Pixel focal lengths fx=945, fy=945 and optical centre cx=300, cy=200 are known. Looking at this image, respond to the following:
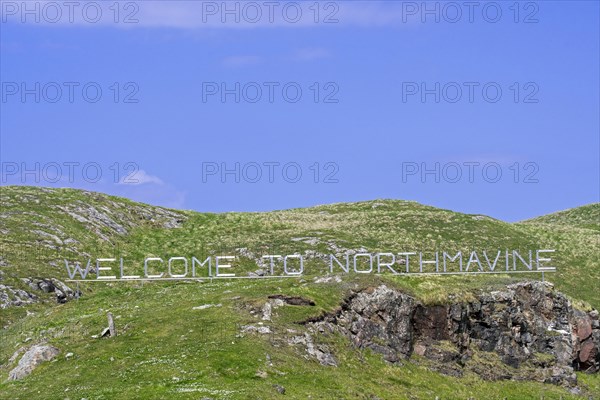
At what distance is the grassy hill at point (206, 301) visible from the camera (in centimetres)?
6009

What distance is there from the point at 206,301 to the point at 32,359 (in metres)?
15.0

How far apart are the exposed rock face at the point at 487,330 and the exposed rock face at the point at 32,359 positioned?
1887 cm

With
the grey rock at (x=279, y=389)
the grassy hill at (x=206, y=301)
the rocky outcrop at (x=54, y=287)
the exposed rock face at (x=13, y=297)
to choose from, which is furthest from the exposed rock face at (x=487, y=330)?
the exposed rock face at (x=13, y=297)

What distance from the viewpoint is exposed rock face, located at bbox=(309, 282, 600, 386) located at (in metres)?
75.1

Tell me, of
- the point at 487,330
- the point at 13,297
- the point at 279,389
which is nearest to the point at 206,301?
the point at 279,389

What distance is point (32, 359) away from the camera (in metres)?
65.1

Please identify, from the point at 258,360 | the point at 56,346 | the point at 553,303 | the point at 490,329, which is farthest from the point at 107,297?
the point at 553,303

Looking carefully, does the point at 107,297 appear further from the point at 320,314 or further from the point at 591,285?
the point at 591,285

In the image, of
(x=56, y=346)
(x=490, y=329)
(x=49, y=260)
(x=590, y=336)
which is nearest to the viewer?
(x=56, y=346)

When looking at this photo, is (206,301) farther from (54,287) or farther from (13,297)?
(54,287)

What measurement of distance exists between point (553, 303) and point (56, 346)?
146ft

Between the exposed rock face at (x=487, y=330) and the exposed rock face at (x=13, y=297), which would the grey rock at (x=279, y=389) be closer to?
the exposed rock face at (x=487, y=330)

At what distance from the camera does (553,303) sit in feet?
281

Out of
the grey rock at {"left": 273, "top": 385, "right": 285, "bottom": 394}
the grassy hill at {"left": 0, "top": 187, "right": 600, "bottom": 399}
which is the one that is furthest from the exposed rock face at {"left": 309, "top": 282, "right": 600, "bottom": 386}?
the grey rock at {"left": 273, "top": 385, "right": 285, "bottom": 394}
